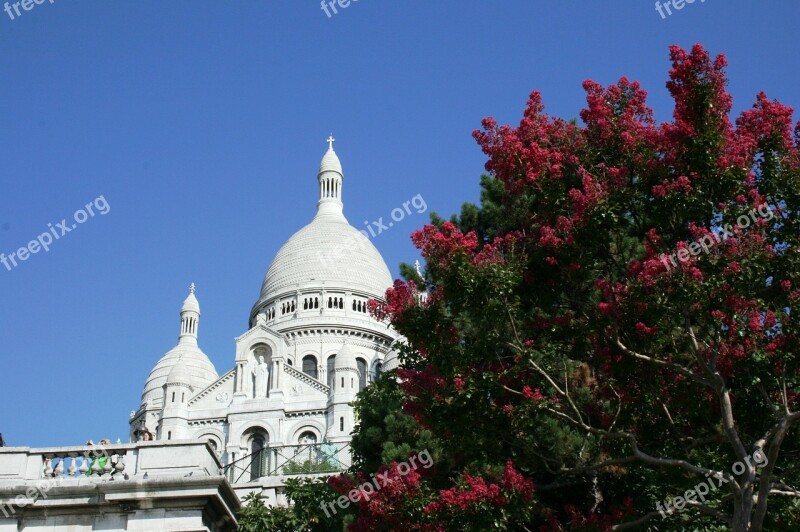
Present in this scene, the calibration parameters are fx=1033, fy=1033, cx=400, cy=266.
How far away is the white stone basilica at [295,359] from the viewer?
61.2m

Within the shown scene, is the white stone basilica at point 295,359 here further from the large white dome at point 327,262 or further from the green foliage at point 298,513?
the green foliage at point 298,513

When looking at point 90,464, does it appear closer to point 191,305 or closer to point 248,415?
point 248,415

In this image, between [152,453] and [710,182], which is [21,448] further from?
[710,182]

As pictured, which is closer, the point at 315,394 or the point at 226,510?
the point at 226,510

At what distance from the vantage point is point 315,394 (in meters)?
63.4

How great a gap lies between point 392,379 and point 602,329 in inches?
403

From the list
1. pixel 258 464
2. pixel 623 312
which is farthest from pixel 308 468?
pixel 623 312

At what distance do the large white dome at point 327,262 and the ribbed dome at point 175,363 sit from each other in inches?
268

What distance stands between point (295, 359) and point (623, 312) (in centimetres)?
5875

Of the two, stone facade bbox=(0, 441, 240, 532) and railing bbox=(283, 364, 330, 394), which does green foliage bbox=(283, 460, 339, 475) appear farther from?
railing bbox=(283, 364, 330, 394)

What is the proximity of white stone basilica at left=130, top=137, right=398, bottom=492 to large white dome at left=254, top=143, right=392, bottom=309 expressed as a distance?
98mm

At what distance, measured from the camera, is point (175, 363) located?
74250mm

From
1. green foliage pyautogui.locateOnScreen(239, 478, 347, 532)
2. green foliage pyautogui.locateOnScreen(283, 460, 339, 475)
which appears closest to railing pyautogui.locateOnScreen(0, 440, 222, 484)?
green foliage pyautogui.locateOnScreen(239, 478, 347, 532)

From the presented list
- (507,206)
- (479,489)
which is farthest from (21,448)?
(507,206)
